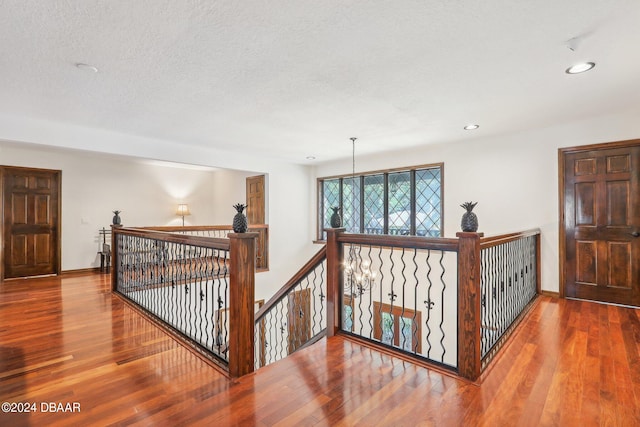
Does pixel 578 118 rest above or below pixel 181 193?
above

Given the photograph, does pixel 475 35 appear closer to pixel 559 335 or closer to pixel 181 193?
pixel 559 335

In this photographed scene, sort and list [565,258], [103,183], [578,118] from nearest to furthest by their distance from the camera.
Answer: [578,118]
[565,258]
[103,183]

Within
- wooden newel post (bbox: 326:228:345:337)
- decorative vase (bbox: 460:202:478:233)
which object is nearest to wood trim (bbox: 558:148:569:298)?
decorative vase (bbox: 460:202:478:233)

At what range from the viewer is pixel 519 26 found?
209 cm

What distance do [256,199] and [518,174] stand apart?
201 inches

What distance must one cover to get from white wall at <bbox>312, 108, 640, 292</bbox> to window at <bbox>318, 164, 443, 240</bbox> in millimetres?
281

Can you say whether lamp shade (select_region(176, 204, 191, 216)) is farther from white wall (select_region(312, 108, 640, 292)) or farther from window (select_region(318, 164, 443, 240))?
white wall (select_region(312, 108, 640, 292))

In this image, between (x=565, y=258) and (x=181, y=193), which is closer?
(x=565, y=258)

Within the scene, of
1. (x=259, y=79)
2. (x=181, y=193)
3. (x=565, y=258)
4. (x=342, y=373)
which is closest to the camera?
(x=342, y=373)

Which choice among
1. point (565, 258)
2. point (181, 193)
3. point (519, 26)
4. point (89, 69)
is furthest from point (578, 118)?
point (181, 193)

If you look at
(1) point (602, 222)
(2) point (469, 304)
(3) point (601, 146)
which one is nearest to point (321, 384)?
(2) point (469, 304)

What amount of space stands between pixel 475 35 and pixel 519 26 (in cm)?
26

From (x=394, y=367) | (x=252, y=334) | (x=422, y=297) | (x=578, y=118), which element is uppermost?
(x=578, y=118)

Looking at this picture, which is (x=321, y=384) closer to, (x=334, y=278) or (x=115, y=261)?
(x=334, y=278)
